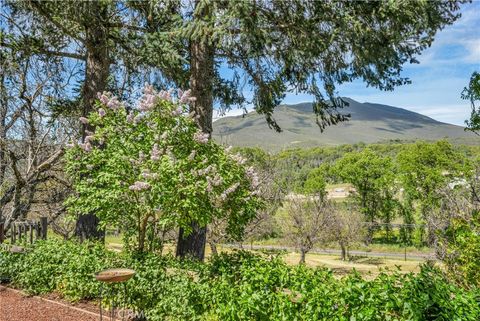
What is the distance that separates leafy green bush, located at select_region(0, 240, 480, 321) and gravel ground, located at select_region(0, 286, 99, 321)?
0.81 feet

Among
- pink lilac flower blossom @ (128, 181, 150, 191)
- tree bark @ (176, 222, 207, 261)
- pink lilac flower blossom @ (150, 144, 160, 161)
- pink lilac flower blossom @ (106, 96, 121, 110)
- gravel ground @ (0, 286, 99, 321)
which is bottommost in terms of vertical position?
gravel ground @ (0, 286, 99, 321)

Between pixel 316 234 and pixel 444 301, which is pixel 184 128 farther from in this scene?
pixel 316 234

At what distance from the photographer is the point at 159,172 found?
16.1 feet

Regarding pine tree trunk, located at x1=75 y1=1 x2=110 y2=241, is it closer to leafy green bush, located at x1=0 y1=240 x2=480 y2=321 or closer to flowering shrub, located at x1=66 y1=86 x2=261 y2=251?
leafy green bush, located at x1=0 y1=240 x2=480 y2=321

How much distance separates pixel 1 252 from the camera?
680 cm

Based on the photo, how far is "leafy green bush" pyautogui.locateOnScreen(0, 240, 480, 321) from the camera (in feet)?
9.56

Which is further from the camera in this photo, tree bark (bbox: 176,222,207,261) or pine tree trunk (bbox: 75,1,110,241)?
pine tree trunk (bbox: 75,1,110,241)

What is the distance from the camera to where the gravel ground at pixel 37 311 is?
498 centimetres

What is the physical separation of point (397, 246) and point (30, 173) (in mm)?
33837

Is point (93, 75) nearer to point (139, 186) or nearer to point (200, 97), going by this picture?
point (200, 97)

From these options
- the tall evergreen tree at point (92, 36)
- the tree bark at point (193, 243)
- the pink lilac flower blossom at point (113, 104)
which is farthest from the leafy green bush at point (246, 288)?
the pink lilac flower blossom at point (113, 104)

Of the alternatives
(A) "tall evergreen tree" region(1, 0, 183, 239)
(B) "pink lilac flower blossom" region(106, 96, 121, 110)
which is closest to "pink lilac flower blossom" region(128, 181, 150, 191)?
(B) "pink lilac flower blossom" region(106, 96, 121, 110)

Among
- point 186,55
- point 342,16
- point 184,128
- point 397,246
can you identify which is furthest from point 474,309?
point 397,246

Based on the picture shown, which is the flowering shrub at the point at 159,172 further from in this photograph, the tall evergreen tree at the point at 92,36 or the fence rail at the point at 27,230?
the fence rail at the point at 27,230
